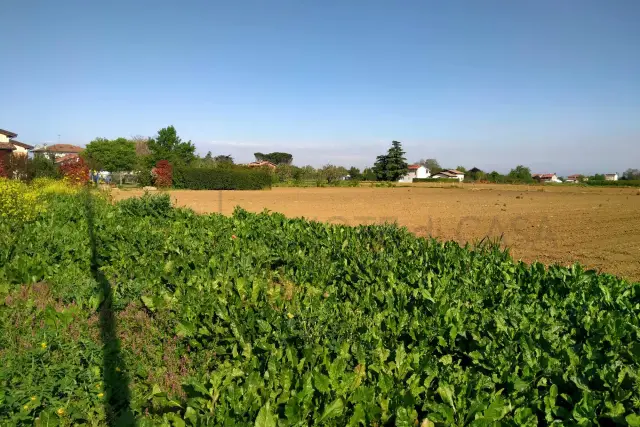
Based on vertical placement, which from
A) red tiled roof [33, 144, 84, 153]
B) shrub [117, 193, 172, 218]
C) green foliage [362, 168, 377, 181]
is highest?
red tiled roof [33, 144, 84, 153]

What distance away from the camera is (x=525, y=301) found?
3.69m

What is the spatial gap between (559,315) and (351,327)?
5.17 ft

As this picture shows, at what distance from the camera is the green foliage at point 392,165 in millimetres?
81875

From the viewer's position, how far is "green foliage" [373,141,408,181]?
269 ft

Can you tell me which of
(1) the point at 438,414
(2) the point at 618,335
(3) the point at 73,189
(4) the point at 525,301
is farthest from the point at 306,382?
(3) the point at 73,189

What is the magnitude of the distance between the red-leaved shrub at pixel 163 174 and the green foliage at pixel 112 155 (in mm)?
25966

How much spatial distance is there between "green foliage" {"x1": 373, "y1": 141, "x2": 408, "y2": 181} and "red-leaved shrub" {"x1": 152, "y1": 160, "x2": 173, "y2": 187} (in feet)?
156

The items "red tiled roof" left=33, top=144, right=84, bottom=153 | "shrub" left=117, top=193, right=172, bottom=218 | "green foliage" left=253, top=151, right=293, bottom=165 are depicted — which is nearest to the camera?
"shrub" left=117, top=193, right=172, bottom=218

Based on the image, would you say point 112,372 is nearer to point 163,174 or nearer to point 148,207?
point 148,207

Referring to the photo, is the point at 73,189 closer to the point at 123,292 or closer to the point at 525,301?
the point at 123,292

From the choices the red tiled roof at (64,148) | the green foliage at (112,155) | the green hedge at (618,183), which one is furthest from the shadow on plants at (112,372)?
the red tiled roof at (64,148)

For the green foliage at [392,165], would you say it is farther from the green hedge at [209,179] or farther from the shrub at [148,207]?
the shrub at [148,207]

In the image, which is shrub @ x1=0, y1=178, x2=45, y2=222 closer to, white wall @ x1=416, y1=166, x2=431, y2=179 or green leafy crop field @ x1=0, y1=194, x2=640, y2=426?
green leafy crop field @ x1=0, y1=194, x2=640, y2=426

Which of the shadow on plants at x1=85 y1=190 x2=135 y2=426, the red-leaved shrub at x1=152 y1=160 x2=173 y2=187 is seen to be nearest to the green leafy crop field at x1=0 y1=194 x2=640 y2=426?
the shadow on plants at x1=85 y1=190 x2=135 y2=426
